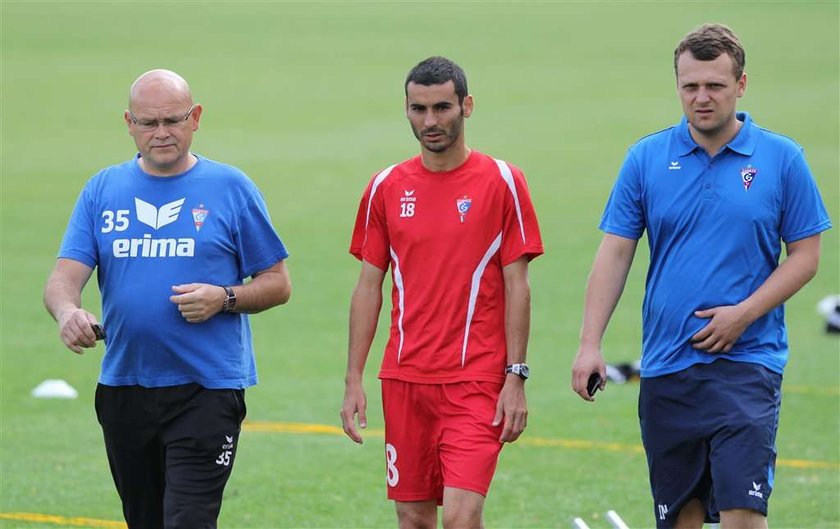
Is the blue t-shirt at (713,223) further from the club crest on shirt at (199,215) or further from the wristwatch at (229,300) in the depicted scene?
the club crest on shirt at (199,215)

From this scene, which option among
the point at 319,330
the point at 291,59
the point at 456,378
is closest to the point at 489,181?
the point at 456,378

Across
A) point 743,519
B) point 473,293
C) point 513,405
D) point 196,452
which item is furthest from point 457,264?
point 743,519

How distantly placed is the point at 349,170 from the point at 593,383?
26559mm

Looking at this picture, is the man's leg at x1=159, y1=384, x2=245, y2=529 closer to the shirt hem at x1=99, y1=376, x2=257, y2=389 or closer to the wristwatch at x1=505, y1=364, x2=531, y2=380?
the shirt hem at x1=99, y1=376, x2=257, y2=389

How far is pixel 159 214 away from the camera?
23.7 feet

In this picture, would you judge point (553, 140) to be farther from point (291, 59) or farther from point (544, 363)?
point (544, 363)

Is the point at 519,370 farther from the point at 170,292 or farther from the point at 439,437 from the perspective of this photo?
the point at 170,292

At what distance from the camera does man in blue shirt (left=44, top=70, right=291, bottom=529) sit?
7.18m

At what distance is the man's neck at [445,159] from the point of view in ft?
24.1

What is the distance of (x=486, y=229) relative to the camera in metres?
7.25

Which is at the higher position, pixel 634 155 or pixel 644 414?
pixel 634 155

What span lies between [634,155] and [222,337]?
2.00m

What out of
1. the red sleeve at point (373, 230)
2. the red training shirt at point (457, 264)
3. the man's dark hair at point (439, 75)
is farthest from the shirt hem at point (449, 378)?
the man's dark hair at point (439, 75)

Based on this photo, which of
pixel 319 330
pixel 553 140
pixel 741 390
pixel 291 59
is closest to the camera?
pixel 741 390
